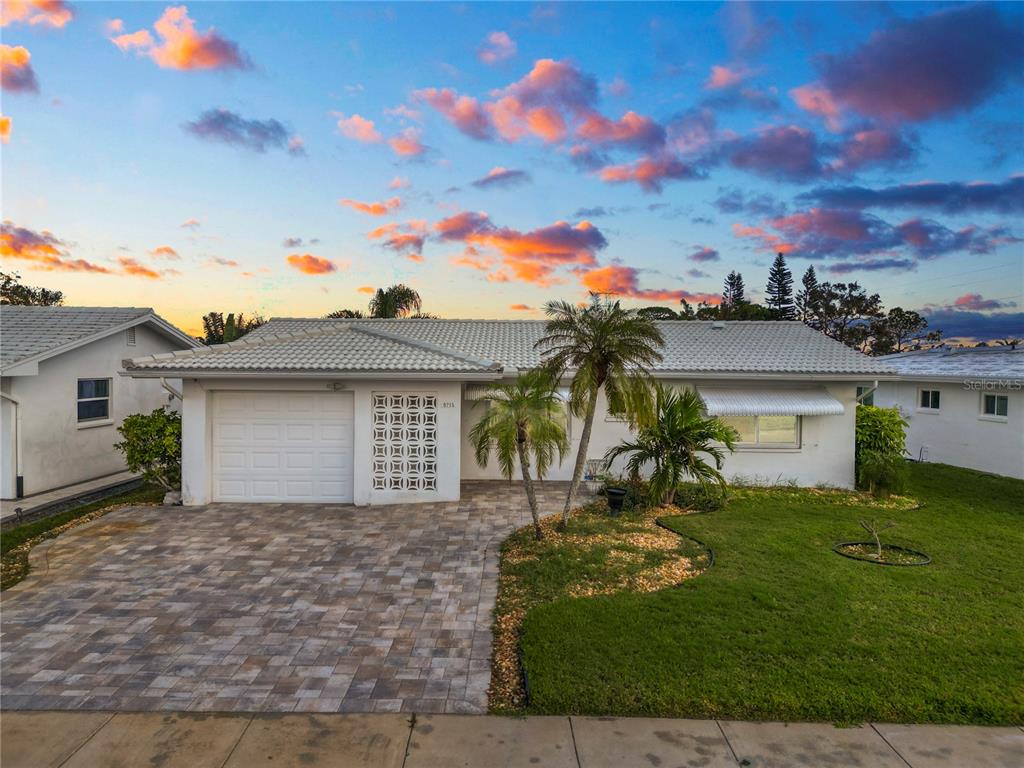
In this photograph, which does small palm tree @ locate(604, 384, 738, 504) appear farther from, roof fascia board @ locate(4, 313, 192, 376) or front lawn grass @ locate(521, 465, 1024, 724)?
roof fascia board @ locate(4, 313, 192, 376)

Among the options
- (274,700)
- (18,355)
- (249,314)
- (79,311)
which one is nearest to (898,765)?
(274,700)

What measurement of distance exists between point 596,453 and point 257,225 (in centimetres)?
1374

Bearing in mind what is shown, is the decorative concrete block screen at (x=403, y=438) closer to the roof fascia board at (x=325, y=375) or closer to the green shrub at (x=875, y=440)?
the roof fascia board at (x=325, y=375)

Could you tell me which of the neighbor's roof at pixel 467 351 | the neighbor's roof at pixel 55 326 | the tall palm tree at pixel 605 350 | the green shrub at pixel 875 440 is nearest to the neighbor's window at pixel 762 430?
the neighbor's roof at pixel 467 351

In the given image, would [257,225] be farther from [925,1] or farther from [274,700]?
[925,1]

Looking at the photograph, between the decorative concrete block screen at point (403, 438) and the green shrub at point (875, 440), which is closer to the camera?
the decorative concrete block screen at point (403, 438)

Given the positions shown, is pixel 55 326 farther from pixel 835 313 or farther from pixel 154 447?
pixel 835 313

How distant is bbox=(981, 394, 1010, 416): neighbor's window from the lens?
18.2 meters

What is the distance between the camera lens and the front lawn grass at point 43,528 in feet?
30.1

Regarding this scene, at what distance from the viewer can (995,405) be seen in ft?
61.3

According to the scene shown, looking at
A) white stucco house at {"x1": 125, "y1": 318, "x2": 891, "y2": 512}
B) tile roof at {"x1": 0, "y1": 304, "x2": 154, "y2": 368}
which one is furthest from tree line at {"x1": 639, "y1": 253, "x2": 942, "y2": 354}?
tile roof at {"x1": 0, "y1": 304, "x2": 154, "y2": 368}

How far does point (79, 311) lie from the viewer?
56.4ft

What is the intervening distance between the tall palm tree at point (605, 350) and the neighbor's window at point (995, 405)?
50.6 ft

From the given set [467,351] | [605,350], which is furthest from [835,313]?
[605,350]
